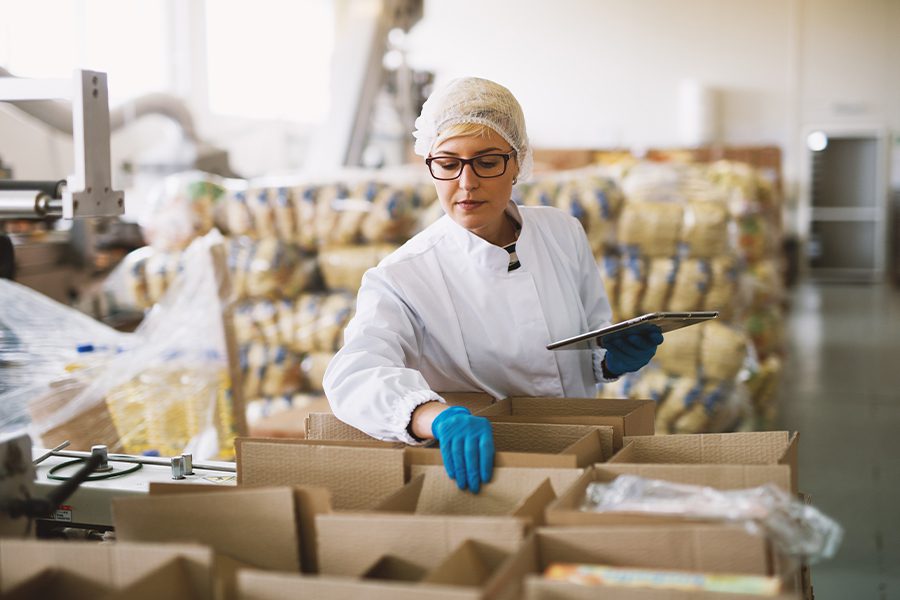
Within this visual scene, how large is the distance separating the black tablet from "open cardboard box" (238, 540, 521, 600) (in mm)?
705

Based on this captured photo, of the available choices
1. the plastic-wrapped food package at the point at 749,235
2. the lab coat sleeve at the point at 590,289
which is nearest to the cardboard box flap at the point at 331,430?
the lab coat sleeve at the point at 590,289

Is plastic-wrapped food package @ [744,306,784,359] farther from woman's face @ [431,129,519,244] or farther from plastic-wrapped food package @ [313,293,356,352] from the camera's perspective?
woman's face @ [431,129,519,244]

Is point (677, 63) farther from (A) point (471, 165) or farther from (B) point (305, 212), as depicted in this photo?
(A) point (471, 165)

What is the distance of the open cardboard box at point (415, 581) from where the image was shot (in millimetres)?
945

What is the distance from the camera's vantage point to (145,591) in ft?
3.28

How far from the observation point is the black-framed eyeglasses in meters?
1.99

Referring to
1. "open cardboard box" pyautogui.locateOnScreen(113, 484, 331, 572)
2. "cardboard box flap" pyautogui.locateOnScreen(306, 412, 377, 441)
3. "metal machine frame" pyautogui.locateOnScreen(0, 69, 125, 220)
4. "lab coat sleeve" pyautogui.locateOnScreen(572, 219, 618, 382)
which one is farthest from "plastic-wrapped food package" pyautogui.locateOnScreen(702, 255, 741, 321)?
"open cardboard box" pyautogui.locateOnScreen(113, 484, 331, 572)

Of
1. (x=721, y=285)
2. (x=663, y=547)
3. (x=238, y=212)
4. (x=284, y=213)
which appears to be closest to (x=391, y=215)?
(x=284, y=213)

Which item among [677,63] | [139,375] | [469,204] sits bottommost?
[139,375]

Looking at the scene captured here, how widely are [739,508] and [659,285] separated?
3.12 m

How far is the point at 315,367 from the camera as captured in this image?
4.47m

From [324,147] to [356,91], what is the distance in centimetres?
41

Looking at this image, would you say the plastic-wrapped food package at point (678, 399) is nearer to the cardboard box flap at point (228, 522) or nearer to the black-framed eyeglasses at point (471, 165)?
the black-framed eyeglasses at point (471, 165)

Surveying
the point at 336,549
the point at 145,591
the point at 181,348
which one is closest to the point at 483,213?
the point at 336,549
